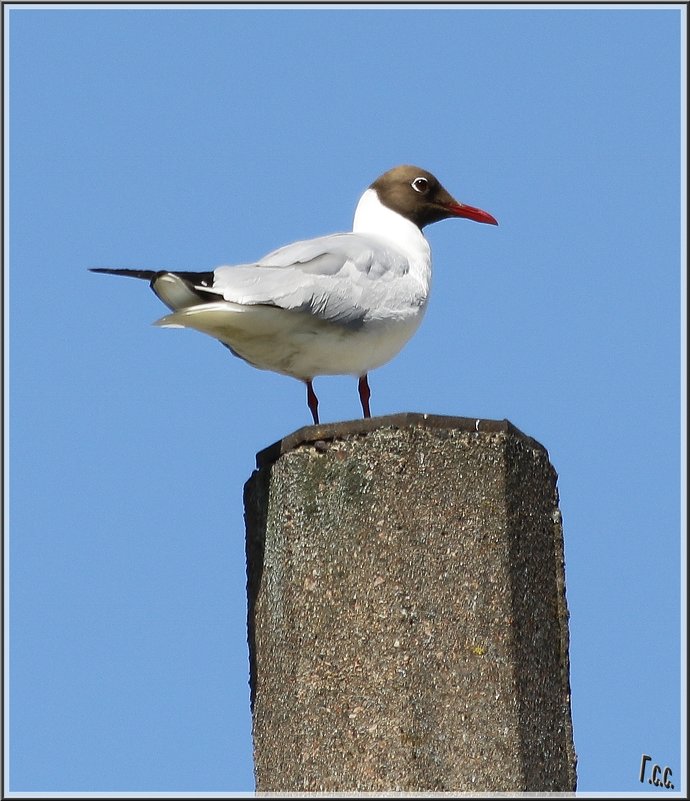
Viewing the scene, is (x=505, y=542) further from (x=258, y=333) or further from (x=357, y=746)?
(x=258, y=333)

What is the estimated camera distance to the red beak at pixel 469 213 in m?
9.29

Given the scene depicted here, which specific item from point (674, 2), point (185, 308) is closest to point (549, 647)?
point (185, 308)

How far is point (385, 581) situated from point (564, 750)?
0.99 m

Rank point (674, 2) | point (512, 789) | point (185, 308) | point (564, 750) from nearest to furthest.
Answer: point (512, 789), point (564, 750), point (185, 308), point (674, 2)

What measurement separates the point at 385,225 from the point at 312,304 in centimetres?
Result: 181

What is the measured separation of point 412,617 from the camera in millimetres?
5785

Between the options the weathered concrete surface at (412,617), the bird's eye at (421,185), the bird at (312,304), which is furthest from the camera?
the bird's eye at (421,185)

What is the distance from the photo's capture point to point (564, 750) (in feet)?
19.8

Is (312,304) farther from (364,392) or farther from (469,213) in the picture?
(469,213)

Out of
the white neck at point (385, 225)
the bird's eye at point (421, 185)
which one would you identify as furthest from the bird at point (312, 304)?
the bird's eye at point (421, 185)

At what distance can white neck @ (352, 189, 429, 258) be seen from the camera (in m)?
8.64

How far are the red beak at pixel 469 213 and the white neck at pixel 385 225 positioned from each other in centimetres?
41

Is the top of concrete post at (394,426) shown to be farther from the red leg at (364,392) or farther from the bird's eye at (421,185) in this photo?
the bird's eye at (421,185)

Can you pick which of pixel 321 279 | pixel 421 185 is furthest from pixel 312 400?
pixel 421 185
